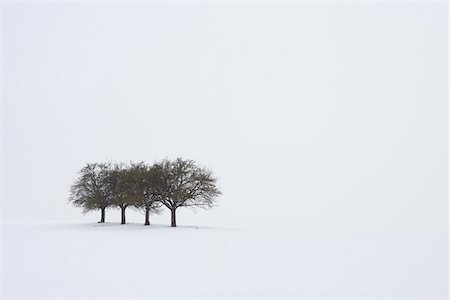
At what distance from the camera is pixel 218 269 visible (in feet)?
61.7

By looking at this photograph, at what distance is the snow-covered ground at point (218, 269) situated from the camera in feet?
50.0

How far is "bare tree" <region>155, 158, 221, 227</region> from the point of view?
4622 cm

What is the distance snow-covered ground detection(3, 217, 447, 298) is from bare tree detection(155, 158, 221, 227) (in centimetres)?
1872

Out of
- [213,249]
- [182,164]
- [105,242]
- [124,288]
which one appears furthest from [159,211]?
[124,288]

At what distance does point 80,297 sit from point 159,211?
36.4 meters

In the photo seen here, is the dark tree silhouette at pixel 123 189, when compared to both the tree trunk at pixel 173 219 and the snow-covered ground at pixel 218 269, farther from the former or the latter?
the snow-covered ground at pixel 218 269

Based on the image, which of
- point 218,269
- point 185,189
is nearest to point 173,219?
point 185,189

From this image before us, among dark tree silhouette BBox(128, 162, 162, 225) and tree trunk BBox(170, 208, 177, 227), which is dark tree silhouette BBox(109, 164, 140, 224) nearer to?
dark tree silhouette BBox(128, 162, 162, 225)

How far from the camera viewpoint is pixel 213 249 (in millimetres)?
24984

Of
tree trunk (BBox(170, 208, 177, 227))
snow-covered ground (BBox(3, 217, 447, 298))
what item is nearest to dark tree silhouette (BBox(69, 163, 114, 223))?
tree trunk (BBox(170, 208, 177, 227))

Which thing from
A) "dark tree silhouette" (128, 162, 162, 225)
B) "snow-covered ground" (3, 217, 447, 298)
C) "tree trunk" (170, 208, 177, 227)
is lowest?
"tree trunk" (170, 208, 177, 227)

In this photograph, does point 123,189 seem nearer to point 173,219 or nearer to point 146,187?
point 146,187

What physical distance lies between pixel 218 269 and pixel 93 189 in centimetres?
3740

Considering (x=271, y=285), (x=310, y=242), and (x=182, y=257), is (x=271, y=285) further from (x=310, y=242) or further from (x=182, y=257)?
(x=310, y=242)
